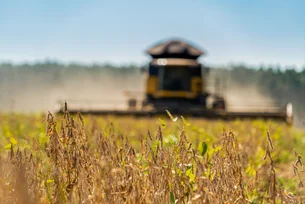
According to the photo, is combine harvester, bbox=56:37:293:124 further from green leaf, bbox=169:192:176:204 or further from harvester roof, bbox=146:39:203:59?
green leaf, bbox=169:192:176:204

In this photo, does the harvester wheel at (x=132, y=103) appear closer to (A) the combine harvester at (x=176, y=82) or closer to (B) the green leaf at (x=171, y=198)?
(A) the combine harvester at (x=176, y=82)

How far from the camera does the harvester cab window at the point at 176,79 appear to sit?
2341 cm

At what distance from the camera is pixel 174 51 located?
23781mm

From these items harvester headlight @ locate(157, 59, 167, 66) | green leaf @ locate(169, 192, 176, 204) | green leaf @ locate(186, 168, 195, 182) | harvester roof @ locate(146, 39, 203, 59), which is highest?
harvester roof @ locate(146, 39, 203, 59)

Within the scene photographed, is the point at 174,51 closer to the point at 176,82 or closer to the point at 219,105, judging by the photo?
the point at 176,82

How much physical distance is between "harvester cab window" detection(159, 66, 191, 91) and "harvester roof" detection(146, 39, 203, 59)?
744mm

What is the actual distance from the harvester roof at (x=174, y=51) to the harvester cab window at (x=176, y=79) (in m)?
0.74

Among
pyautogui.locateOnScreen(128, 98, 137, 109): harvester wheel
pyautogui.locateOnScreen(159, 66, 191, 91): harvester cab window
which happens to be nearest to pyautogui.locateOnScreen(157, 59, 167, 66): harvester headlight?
pyautogui.locateOnScreen(159, 66, 191, 91): harvester cab window

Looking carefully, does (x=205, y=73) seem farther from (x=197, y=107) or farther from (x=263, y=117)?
(x=263, y=117)

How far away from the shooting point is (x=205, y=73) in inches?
904

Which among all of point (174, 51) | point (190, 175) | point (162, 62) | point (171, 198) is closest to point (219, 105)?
point (162, 62)

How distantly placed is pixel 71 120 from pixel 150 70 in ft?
66.4

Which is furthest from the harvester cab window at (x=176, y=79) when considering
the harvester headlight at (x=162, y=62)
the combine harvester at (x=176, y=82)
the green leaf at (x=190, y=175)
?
the green leaf at (x=190, y=175)

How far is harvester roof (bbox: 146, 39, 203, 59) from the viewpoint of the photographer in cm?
2369
